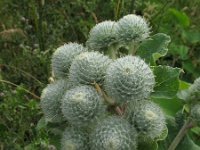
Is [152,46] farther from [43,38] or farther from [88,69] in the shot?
[43,38]

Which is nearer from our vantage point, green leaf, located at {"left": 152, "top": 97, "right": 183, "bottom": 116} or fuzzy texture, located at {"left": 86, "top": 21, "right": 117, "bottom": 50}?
fuzzy texture, located at {"left": 86, "top": 21, "right": 117, "bottom": 50}

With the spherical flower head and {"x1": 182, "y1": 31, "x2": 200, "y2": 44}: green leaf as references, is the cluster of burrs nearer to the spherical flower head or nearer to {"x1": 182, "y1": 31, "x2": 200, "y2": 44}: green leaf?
the spherical flower head

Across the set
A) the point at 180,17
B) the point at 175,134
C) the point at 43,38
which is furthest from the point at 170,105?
the point at 43,38

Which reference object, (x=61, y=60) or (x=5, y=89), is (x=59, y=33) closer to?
(x=5, y=89)

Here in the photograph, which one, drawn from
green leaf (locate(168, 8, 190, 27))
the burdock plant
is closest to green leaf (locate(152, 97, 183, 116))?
the burdock plant

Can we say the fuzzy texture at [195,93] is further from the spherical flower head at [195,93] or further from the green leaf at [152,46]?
the green leaf at [152,46]
